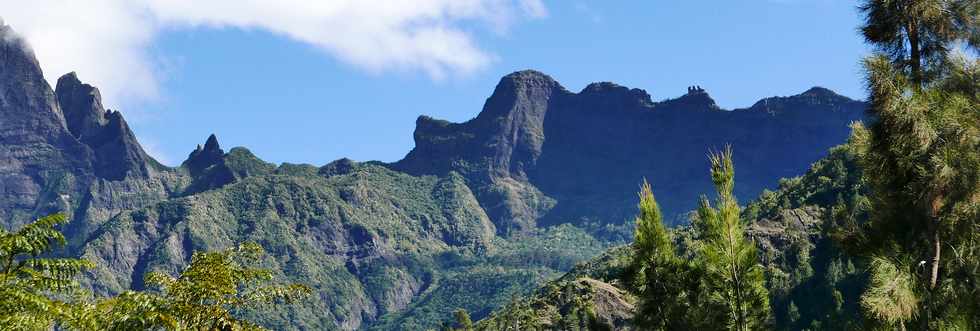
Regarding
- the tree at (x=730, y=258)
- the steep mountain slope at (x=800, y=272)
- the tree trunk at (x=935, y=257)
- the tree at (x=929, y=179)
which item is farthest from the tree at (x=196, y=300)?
the steep mountain slope at (x=800, y=272)

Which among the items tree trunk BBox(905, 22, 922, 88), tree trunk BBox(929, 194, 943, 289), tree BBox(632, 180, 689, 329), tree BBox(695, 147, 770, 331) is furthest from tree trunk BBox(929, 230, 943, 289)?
tree BBox(632, 180, 689, 329)

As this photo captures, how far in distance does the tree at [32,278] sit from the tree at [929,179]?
13493 mm

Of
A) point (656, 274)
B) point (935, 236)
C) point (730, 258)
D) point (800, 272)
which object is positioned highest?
point (800, 272)

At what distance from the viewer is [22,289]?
1538 centimetres

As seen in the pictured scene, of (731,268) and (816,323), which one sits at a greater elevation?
(816,323)

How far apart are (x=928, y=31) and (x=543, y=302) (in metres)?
116

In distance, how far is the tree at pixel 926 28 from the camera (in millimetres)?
17688

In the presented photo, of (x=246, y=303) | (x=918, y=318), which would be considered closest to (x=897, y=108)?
(x=918, y=318)

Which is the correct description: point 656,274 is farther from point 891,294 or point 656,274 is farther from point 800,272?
point 800,272

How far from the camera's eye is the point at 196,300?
54.6 ft

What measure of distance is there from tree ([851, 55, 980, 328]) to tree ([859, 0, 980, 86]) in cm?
34

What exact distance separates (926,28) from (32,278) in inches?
651

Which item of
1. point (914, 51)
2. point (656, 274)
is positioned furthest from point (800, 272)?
point (914, 51)

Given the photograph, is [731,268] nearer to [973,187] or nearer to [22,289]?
[973,187]
